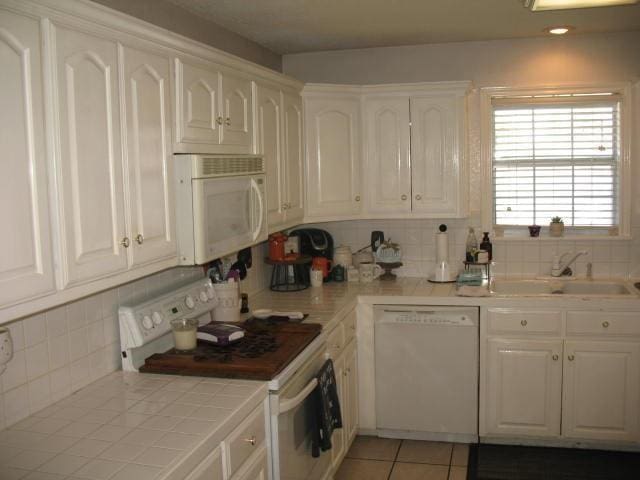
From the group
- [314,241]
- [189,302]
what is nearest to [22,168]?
[189,302]

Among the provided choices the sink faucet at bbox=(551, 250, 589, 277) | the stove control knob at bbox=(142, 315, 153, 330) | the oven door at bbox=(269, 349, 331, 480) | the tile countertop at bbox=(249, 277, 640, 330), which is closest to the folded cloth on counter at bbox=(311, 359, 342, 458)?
the oven door at bbox=(269, 349, 331, 480)

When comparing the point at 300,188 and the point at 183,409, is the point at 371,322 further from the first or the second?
the point at 183,409

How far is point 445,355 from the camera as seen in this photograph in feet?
13.1

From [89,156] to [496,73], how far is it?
9.79 feet

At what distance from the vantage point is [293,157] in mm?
3998

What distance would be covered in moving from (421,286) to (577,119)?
142 centimetres

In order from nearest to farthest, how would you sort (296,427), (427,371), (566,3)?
(566,3), (296,427), (427,371)

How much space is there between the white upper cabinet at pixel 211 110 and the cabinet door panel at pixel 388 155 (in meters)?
1.19

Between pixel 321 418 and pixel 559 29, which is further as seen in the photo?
pixel 559 29

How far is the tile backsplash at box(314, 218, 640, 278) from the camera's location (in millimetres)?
4359

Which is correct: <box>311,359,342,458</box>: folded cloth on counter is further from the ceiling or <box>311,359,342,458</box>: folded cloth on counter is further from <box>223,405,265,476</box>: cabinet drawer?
the ceiling

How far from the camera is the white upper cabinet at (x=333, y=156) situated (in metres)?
4.20

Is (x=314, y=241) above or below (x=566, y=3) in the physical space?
below

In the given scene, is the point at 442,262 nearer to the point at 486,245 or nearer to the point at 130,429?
the point at 486,245
